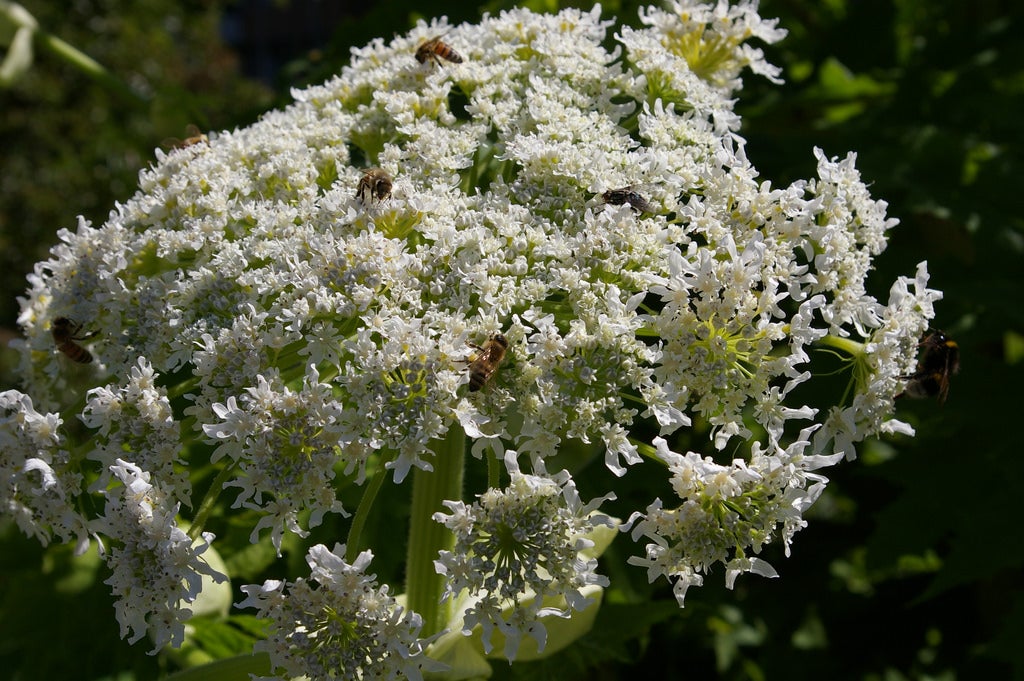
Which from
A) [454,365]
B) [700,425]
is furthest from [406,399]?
[700,425]

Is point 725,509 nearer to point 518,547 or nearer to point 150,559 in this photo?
point 518,547

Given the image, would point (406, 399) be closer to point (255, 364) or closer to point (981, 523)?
point (255, 364)

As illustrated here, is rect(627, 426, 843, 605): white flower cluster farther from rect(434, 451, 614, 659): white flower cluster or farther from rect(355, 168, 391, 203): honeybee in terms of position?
rect(355, 168, 391, 203): honeybee

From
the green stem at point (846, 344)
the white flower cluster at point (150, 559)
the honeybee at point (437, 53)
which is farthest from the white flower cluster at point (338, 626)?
the honeybee at point (437, 53)

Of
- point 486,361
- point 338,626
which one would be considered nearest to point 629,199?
point 486,361

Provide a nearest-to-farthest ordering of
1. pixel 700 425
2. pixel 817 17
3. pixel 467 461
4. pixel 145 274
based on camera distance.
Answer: pixel 145 274
pixel 467 461
pixel 700 425
pixel 817 17

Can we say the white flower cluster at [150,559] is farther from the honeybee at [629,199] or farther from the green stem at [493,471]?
the honeybee at [629,199]
